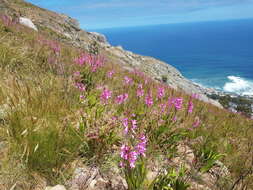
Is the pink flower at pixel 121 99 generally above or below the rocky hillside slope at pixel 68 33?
below

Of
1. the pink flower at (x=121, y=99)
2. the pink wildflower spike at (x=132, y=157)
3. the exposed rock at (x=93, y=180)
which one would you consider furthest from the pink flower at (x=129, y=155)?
the pink flower at (x=121, y=99)

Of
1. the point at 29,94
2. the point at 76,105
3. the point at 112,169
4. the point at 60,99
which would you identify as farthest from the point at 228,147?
the point at 29,94

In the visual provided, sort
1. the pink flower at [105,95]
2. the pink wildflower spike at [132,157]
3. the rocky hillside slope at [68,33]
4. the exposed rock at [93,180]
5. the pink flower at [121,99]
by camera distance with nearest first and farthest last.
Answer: the pink wildflower spike at [132,157] → the exposed rock at [93,180] → the pink flower at [105,95] → the pink flower at [121,99] → the rocky hillside slope at [68,33]

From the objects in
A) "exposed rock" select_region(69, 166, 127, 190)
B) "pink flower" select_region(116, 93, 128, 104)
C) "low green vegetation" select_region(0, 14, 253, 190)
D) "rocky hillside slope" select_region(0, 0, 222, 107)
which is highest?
"rocky hillside slope" select_region(0, 0, 222, 107)

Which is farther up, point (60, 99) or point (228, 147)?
point (60, 99)

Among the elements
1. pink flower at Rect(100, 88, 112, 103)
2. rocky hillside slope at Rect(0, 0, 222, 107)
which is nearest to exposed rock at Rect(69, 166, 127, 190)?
pink flower at Rect(100, 88, 112, 103)

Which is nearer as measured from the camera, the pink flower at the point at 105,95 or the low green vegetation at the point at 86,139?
the low green vegetation at the point at 86,139

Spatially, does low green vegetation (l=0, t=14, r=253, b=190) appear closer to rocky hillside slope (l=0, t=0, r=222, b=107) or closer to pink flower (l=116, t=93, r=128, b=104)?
pink flower (l=116, t=93, r=128, b=104)

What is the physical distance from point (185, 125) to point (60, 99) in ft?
7.03

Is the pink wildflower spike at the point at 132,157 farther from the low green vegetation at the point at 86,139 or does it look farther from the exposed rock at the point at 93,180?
the exposed rock at the point at 93,180

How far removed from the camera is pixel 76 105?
118 inches

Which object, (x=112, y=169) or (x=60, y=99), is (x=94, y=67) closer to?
(x=60, y=99)

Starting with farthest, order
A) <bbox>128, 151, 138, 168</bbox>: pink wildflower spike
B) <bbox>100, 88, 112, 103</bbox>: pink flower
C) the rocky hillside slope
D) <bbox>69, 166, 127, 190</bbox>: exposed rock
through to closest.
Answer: the rocky hillside slope
<bbox>100, 88, 112, 103</bbox>: pink flower
<bbox>69, 166, 127, 190</bbox>: exposed rock
<bbox>128, 151, 138, 168</bbox>: pink wildflower spike

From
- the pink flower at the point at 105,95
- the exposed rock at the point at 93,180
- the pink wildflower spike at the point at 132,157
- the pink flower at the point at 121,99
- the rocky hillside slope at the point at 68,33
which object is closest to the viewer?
the pink wildflower spike at the point at 132,157
